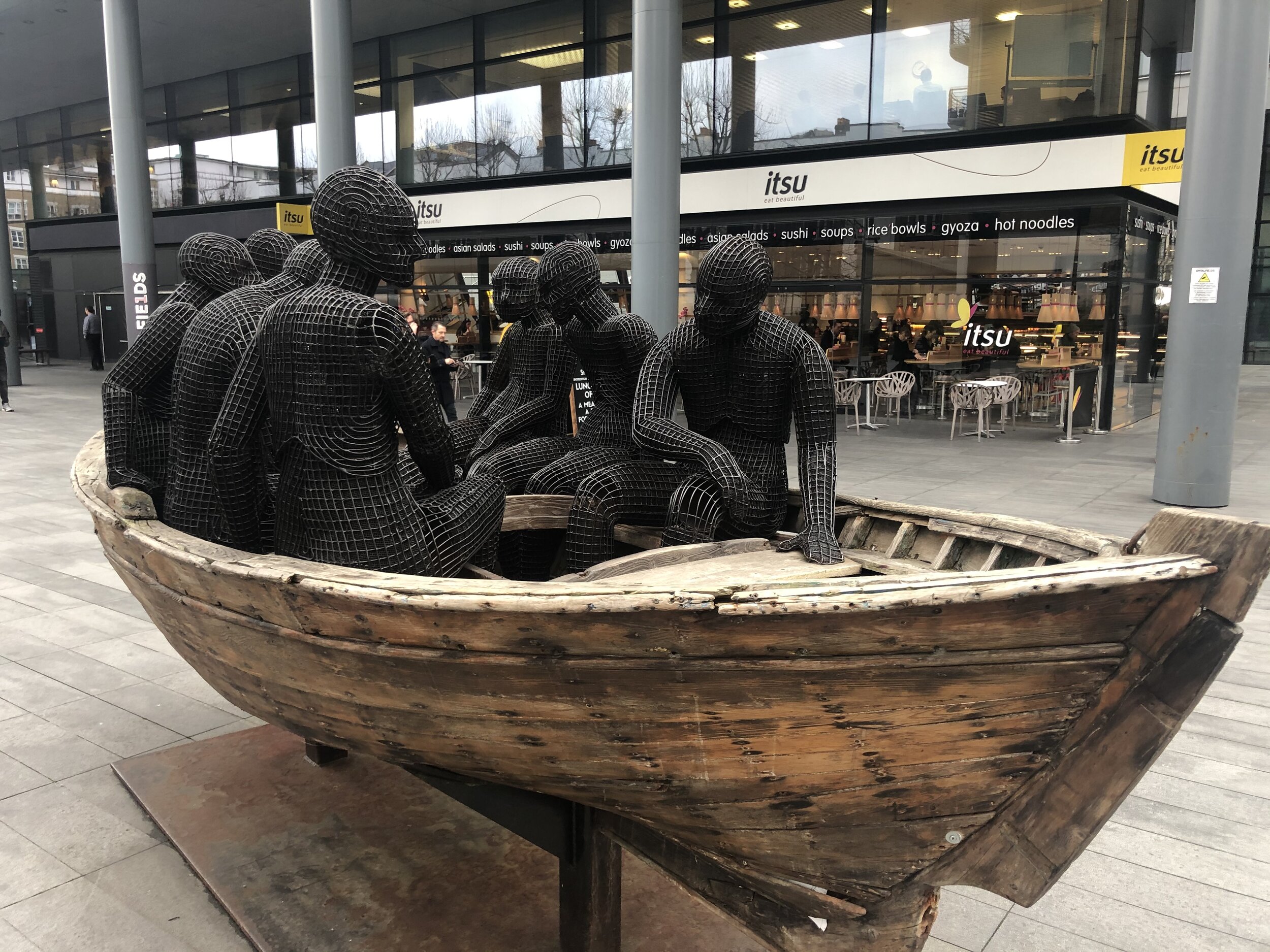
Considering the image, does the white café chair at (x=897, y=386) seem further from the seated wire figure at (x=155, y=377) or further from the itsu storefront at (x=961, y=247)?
the seated wire figure at (x=155, y=377)

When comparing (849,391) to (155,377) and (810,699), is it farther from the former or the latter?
(810,699)

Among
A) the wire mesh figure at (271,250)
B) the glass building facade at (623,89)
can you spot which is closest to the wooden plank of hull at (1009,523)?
the wire mesh figure at (271,250)

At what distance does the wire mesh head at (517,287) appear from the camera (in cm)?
433

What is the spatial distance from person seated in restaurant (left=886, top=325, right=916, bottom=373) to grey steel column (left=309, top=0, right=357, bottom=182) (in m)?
8.06

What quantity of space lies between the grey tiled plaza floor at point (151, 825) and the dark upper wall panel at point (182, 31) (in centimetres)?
1209

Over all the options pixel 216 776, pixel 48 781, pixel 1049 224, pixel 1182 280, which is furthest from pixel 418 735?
pixel 1049 224

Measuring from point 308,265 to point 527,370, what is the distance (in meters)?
1.38

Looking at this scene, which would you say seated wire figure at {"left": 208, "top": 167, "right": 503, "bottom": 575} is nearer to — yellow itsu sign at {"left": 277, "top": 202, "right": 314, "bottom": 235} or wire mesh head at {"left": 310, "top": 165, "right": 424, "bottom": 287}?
wire mesh head at {"left": 310, "top": 165, "right": 424, "bottom": 287}

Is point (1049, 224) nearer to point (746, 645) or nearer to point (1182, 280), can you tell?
point (1182, 280)

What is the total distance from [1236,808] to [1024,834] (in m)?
1.77

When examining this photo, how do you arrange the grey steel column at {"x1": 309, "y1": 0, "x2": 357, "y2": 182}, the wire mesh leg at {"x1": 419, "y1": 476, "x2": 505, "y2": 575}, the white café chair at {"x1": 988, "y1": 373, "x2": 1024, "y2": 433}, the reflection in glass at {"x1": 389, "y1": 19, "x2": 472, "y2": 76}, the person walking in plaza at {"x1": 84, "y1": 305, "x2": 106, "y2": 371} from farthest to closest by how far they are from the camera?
the person walking in plaza at {"x1": 84, "y1": 305, "x2": 106, "y2": 371} → the reflection in glass at {"x1": 389, "y1": 19, "x2": 472, "y2": 76} → the white café chair at {"x1": 988, "y1": 373, "x2": 1024, "y2": 433} → the grey steel column at {"x1": 309, "y1": 0, "x2": 357, "y2": 182} → the wire mesh leg at {"x1": 419, "y1": 476, "x2": 505, "y2": 575}

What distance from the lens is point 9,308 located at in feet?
59.8

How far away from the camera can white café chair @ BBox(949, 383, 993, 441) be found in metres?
12.0

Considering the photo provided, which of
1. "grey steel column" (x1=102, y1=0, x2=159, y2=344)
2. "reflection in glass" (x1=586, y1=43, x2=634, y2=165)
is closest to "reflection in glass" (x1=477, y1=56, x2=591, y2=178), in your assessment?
"reflection in glass" (x1=586, y1=43, x2=634, y2=165)
